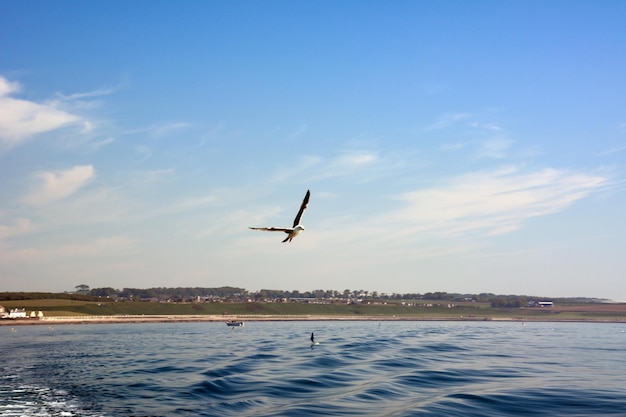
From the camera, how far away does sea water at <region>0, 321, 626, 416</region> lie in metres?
57.0

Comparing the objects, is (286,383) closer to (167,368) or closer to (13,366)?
(167,368)

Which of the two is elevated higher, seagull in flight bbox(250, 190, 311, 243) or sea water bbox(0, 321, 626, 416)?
seagull in flight bbox(250, 190, 311, 243)

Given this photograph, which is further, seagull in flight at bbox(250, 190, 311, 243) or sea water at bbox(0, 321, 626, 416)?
sea water at bbox(0, 321, 626, 416)

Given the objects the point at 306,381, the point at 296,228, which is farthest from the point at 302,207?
the point at 306,381

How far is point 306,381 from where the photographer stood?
75.2 metres

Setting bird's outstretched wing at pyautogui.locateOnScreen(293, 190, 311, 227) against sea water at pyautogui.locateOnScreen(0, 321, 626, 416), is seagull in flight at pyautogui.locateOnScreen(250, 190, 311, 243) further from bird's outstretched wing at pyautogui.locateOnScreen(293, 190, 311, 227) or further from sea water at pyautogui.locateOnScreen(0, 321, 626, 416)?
sea water at pyautogui.locateOnScreen(0, 321, 626, 416)

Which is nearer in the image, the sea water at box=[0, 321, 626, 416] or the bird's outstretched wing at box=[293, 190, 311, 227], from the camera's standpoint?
the bird's outstretched wing at box=[293, 190, 311, 227]

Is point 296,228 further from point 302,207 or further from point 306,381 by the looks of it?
point 306,381

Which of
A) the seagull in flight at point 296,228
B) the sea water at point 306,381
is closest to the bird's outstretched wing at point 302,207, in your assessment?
the seagull in flight at point 296,228

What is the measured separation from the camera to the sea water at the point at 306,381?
57000 mm

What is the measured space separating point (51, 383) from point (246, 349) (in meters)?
56.8

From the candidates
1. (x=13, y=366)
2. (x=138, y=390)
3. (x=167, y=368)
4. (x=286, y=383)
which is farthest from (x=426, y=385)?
(x=13, y=366)

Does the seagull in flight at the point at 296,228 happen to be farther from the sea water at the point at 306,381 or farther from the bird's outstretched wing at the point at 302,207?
the sea water at the point at 306,381

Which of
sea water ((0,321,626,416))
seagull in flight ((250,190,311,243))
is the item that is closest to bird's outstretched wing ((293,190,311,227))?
seagull in flight ((250,190,311,243))
